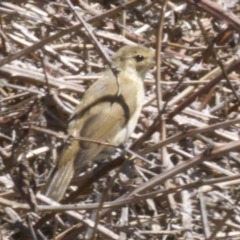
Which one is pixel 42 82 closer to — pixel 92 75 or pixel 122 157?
pixel 92 75

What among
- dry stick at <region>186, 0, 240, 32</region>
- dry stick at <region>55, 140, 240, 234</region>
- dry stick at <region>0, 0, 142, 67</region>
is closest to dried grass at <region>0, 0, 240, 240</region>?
dry stick at <region>0, 0, 142, 67</region>

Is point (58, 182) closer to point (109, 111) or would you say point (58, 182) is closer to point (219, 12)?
point (109, 111)

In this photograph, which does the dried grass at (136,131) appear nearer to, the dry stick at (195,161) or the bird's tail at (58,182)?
the bird's tail at (58,182)

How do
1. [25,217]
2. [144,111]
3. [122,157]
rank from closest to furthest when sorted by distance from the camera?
[122,157]
[25,217]
[144,111]

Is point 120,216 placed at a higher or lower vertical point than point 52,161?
lower

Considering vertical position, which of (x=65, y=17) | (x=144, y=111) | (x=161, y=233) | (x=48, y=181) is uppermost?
(x=65, y=17)

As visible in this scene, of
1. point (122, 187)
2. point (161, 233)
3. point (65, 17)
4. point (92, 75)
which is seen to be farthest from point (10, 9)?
point (161, 233)

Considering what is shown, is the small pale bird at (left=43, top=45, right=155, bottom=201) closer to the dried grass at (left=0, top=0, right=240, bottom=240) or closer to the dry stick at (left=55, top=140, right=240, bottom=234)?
the dried grass at (left=0, top=0, right=240, bottom=240)

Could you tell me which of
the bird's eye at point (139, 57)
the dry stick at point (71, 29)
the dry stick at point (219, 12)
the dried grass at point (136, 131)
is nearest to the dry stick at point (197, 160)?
the dried grass at point (136, 131)

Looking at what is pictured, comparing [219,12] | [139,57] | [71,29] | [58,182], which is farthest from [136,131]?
[219,12]
